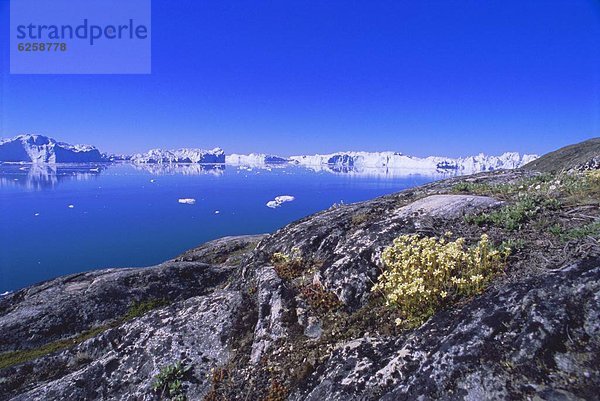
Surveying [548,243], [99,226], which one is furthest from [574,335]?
[99,226]

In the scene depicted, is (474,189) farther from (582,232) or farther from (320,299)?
(320,299)

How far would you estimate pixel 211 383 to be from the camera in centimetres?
641

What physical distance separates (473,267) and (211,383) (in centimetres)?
554

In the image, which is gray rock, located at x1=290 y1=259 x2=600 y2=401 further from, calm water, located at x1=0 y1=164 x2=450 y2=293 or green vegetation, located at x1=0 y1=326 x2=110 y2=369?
calm water, located at x1=0 y1=164 x2=450 y2=293

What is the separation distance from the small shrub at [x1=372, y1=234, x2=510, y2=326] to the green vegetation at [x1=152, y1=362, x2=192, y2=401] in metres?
4.48

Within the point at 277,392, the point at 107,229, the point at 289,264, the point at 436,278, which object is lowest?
the point at 107,229

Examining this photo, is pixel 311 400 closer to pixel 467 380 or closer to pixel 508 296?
pixel 467 380

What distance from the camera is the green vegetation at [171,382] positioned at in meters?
6.45

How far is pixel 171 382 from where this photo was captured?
262 inches

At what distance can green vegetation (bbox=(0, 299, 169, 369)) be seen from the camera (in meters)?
11.3

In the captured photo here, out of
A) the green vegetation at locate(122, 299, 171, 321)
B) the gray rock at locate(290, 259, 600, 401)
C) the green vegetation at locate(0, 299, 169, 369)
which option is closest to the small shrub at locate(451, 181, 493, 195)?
the gray rock at locate(290, 259, 600, 401)

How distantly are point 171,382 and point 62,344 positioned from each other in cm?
833

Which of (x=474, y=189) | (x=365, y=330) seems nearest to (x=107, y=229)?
(x=474, y=189)

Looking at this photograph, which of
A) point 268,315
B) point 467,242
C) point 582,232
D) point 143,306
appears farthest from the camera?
point 143,306
